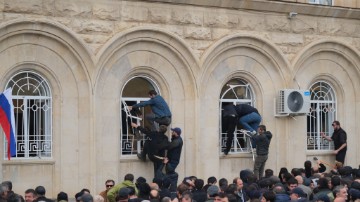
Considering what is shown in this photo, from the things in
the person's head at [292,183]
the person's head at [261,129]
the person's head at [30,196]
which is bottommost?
the person's head at [30,196]

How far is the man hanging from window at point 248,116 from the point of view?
2431cm

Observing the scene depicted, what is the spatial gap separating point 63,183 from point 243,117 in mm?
5141

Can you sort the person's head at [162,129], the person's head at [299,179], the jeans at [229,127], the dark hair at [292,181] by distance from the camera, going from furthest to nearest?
the jeans at [229,127]
the person's head at [162,129]
the person's head at [299,179]
the dark hair at [292,181]

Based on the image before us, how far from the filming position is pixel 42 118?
2177cm

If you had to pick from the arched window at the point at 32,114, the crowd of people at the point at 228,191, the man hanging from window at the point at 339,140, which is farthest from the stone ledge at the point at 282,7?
the crowd of people at the point at 228,191

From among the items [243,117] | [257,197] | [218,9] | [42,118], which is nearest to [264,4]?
[218,9]

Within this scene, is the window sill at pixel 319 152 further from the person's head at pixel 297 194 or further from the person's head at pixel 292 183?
the person's head at pixel 297 194

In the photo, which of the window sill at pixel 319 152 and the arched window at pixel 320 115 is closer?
the window sill at pixel 319 152

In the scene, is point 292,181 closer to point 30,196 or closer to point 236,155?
point 30,196

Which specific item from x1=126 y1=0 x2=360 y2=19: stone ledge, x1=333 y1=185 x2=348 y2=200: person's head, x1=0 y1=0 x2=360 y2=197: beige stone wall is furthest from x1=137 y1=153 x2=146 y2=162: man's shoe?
x1=333 y1=185 x2=348 y2=200: person's head

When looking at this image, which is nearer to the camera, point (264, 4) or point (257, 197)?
point (257, 197)

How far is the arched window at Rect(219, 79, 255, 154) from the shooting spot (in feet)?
80.9

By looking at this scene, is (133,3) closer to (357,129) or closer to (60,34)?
(60,34)

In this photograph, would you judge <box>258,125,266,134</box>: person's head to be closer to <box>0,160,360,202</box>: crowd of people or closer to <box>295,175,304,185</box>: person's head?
<box>0,160,360,202</box>: crowd of people
